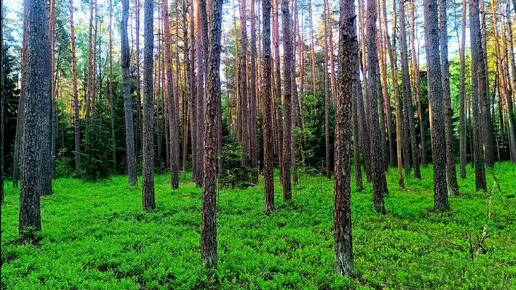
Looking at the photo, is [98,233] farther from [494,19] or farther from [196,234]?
[494,19]

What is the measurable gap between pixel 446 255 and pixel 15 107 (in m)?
29.3

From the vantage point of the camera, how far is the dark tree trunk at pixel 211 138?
627cm

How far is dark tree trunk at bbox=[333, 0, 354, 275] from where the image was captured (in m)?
5.98

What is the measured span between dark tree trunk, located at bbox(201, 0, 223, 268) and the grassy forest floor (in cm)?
44

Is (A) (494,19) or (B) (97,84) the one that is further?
(B) (97,84)

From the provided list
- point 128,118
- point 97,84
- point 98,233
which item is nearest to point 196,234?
point 98,233

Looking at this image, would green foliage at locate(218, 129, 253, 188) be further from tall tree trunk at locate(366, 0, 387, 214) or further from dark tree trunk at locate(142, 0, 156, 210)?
tall tree trunk at locate(366, 0, 387, 214)

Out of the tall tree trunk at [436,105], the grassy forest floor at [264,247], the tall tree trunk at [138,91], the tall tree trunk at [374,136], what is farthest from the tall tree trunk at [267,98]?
the tall tree trunk at [138,91]

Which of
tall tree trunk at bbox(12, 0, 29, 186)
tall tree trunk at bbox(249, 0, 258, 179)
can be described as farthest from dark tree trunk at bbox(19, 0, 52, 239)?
tall tree trunk at bbox(249, 0, 258, 179)

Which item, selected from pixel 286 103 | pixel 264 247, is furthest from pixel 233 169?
pixel 264 247

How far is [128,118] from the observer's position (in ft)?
59.7

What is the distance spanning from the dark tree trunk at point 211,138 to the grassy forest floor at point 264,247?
439mm

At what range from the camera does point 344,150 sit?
6082 mm

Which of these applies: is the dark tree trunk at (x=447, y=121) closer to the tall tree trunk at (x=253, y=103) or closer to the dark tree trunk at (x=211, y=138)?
the tall tree trunk at (x=253, y=103)
